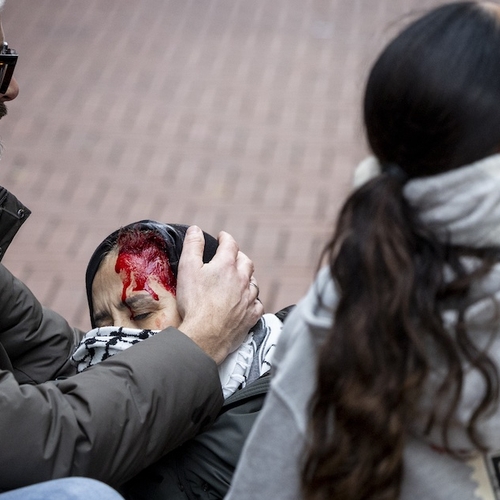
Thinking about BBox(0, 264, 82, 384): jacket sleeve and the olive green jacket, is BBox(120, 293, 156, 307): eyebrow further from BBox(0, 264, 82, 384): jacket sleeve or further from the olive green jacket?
BBox(0, 264, 82, 384): jacket sleeve

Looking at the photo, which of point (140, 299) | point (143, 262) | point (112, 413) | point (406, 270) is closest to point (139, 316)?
point (140, 299)

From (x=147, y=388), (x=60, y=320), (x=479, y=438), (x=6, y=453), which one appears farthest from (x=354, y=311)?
(x=60, y=320)

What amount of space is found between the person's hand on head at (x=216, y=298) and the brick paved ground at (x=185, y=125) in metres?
2.16

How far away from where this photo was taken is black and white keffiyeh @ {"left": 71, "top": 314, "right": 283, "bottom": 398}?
2.09 m

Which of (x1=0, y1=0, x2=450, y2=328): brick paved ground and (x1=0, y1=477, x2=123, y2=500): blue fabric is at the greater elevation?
(x1=0, y1=477, x2=123, y2=500): blue fabric

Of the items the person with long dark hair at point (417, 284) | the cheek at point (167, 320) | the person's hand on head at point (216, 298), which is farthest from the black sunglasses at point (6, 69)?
the person with long dark hair at point (417, 284)

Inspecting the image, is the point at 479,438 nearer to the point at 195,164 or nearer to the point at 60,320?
the point at 60,320

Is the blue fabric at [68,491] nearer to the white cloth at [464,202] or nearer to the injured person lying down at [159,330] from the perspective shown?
the injured person lying down at [159,330]

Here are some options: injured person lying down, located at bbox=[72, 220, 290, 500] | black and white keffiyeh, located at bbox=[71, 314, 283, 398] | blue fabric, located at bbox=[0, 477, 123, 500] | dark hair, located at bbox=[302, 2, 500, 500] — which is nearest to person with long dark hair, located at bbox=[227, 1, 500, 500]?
dark hair, located at bbox=[302, 2, 500, 500]

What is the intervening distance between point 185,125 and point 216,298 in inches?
163

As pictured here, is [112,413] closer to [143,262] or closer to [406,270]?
[143,262]

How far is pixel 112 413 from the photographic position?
171 centimetres

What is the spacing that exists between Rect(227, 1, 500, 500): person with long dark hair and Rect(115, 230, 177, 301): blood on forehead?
92cm

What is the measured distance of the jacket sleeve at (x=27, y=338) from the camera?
2.49m
